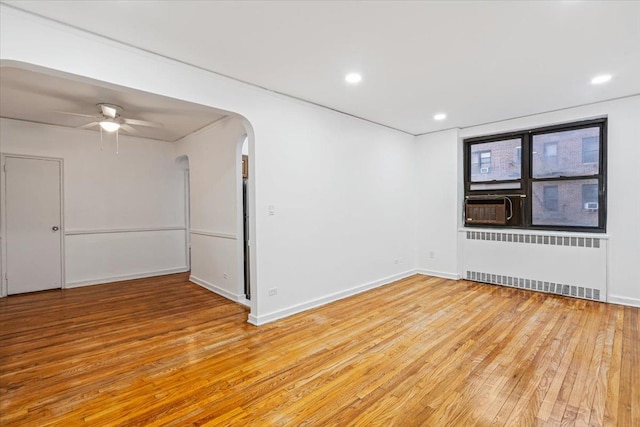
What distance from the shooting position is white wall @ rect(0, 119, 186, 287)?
17.1 ft

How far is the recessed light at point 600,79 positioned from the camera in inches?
132

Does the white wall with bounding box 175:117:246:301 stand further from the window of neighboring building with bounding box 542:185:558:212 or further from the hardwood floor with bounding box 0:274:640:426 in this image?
the window of neighboring building with bounding box 542:185:558:212

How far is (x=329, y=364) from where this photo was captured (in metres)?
2.64

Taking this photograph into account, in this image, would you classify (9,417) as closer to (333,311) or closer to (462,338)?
(333,311)

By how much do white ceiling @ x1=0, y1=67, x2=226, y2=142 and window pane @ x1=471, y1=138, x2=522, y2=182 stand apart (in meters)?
4.36

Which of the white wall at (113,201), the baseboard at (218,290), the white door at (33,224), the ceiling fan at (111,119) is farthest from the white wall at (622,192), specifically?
the white door at (33,224)

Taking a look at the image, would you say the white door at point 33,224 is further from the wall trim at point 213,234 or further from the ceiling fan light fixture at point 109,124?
the wall trim at point 213,234

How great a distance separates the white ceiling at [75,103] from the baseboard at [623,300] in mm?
5525

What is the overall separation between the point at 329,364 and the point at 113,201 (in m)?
5.25

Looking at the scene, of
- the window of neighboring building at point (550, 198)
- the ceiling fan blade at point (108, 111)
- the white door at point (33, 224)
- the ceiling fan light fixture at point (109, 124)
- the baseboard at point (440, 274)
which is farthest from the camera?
the baseboard at point (440, 274)

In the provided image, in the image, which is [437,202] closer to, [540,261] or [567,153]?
[540,261]

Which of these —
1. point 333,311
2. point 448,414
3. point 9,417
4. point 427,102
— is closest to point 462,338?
point 448,414

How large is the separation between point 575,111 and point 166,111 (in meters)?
5.76

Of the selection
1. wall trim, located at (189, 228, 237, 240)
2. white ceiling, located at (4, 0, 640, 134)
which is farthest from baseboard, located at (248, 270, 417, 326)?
white ceiling, located at (4, 0, 640, 134)
